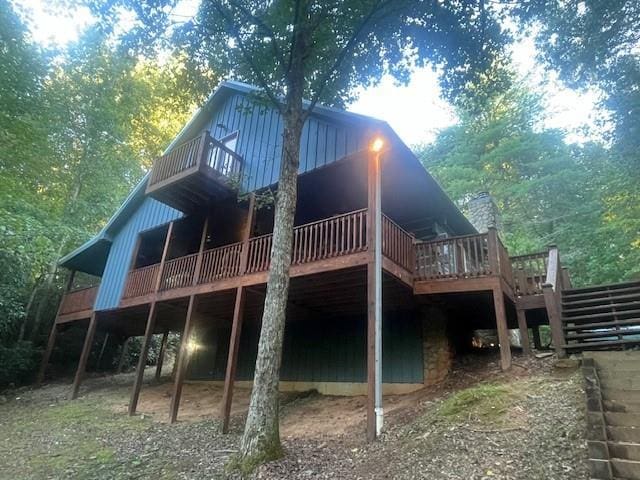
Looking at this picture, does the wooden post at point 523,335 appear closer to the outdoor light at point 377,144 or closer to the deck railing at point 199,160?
the outdoor light at point 377,144

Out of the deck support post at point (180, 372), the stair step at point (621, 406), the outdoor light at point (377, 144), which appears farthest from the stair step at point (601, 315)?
the deck support post at point (180, 372)

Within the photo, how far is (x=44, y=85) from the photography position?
57.4 feet

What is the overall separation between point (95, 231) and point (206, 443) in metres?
20.6

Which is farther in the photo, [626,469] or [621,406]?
[621,406]

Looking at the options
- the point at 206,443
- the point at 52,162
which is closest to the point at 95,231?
the point at 52,162

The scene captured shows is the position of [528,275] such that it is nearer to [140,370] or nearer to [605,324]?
[605,324]

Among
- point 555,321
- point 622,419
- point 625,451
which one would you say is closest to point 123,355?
point 555,321

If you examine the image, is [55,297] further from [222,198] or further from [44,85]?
[222,198]

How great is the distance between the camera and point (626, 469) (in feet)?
13.1

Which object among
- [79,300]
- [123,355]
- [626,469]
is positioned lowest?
[626,469]

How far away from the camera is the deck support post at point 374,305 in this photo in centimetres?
684

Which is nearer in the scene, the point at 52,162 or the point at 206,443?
the point at 206,443

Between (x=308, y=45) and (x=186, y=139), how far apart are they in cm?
925

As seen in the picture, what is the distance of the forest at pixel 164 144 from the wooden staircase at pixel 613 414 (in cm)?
791
